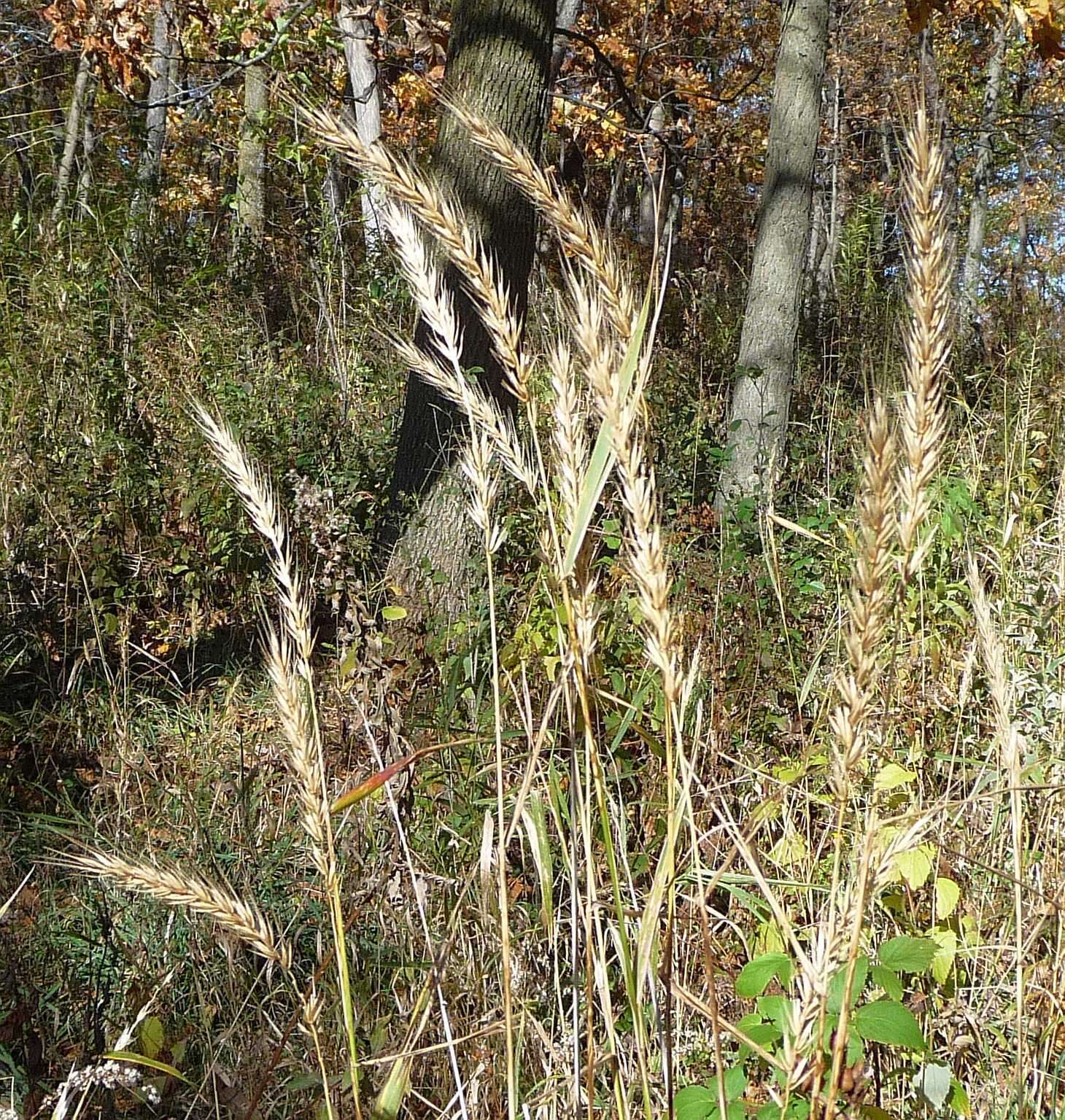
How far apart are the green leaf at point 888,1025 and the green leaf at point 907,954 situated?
7 cm

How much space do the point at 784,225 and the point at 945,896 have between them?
425 cm

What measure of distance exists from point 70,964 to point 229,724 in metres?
1.06

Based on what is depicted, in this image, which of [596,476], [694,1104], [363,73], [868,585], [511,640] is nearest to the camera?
[868,585]

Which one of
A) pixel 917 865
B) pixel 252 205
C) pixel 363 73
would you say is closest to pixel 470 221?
pixel 917 865

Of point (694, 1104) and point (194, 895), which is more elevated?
point (194, 895)

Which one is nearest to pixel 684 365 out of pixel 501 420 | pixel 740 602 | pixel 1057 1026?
pixel 740 602

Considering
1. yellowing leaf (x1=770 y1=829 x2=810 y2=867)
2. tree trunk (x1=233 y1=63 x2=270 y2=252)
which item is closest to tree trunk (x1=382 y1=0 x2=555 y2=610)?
tree trunk (x1=233 y1=63 x2=270 y2=252)

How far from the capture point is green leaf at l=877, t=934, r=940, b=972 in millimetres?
1319

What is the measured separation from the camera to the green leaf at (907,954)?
1319 mm

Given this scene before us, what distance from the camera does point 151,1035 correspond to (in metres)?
1.78

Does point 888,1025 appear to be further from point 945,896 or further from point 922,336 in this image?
point 922,336

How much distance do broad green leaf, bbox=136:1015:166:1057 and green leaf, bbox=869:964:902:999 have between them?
1197 mm

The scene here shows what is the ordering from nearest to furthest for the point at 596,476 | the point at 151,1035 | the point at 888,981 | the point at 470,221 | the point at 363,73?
the point at 596,476 < the point at 888,981 < the point at 151,1035 < the point at 470,221 < the point at 363,73

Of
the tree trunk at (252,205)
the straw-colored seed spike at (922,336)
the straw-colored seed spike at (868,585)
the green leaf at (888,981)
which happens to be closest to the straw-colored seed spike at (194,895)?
the straw-colored seed spike at (868,585)
